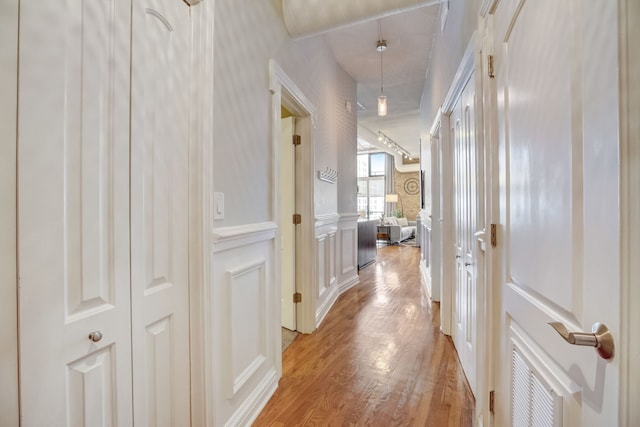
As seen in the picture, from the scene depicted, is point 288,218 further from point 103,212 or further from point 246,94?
point 103,212

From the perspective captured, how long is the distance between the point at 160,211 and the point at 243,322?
824 millimetres

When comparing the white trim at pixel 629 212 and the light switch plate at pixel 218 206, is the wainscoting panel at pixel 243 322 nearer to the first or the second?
the light switch plate at pixel 218 206

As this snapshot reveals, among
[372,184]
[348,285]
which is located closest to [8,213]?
[348,285]

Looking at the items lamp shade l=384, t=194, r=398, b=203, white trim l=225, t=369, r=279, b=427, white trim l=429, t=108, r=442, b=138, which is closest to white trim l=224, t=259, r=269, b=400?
white trim l=225, t=369, r=279, b=427

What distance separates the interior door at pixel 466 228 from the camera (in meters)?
1.79

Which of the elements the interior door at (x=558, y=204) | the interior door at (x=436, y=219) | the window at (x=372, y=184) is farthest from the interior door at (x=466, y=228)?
the window at (x=372, y=184)

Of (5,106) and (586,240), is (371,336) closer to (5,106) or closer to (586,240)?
(586,240)

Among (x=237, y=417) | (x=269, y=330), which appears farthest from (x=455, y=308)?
(x=237, y=417)

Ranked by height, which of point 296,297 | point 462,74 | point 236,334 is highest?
point 462,74

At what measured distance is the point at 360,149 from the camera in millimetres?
11383

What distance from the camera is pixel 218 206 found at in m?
1.40

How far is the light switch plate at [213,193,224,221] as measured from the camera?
1368mm

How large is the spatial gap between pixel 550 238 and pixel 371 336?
7.07 feet

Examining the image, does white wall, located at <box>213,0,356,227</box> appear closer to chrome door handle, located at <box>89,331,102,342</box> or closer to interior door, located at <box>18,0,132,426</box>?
interior door, located at <box>18,0,132,426</box>
